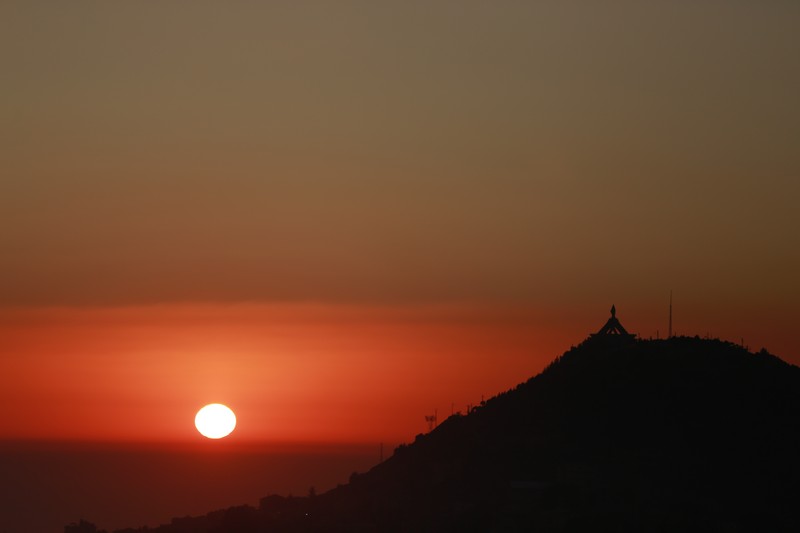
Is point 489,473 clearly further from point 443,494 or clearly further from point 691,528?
point 691,528

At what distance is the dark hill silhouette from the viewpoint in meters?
113

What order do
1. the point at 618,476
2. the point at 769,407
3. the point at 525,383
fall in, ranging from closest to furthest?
the point at 618,476 → the point at 769,407 → the point at 525,383

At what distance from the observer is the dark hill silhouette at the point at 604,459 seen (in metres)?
113

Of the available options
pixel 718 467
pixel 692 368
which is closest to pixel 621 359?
pixel 692 368

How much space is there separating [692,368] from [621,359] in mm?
5650

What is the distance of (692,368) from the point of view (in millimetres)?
129875

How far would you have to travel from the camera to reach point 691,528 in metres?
108

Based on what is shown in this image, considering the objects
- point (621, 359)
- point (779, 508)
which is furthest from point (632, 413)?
point (779, 508)

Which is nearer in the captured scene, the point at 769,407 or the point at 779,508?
the point at 779,508

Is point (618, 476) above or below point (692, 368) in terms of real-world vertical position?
below

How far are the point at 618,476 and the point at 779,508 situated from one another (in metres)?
11.3

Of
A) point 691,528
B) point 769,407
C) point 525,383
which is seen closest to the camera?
point 691,528

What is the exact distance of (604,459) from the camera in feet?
393

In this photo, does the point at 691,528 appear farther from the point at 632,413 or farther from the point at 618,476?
the point at 632,413
